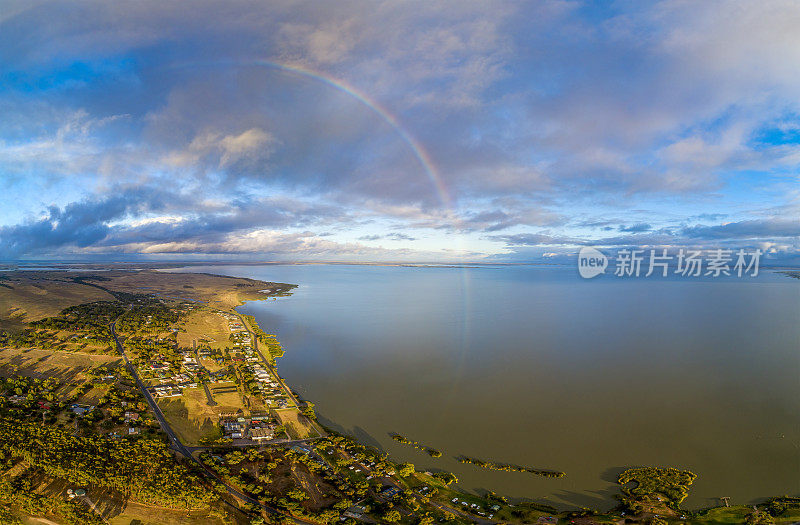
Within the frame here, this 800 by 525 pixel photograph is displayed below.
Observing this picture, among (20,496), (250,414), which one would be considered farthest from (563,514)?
(20,496)

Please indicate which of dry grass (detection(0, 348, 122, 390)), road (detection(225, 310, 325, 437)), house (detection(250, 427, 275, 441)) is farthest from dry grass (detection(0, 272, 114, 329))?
house (detection(250, 427, 275, 441))

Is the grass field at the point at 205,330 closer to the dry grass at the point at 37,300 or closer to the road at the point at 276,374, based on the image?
the road at the point at 276,374

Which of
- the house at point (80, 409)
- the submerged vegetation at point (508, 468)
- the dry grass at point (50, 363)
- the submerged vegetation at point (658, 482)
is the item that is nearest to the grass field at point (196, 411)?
the house at point (80, 409)

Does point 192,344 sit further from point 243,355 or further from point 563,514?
point 563,514

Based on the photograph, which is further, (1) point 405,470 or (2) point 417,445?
(2) point 417,445

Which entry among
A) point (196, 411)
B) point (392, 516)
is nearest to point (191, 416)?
point (196, 411)

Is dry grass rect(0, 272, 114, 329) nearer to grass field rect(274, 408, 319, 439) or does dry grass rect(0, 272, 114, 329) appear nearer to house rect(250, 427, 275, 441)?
grass field rect(274, 408, 319, 439)

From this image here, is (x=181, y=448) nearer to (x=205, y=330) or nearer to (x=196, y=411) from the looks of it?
(x=196, y=411)

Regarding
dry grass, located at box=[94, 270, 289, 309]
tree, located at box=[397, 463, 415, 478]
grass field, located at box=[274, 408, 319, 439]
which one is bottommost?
tree, located at box=[397, 463, 415, 478]
